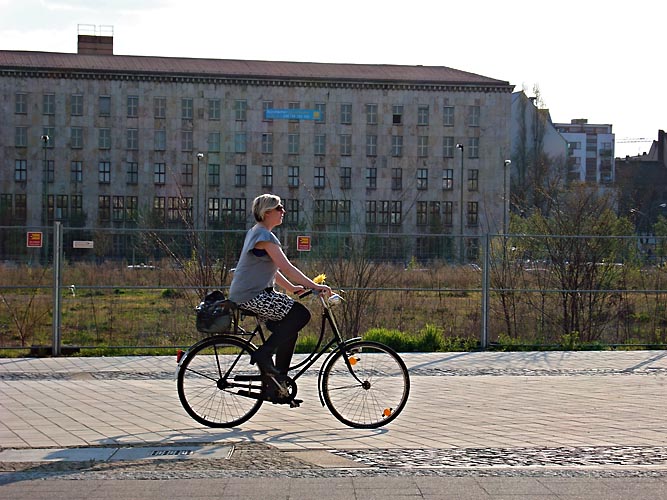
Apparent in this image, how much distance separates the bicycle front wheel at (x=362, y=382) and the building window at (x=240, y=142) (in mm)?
79291

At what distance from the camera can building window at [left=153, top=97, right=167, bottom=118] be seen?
86.1 meters

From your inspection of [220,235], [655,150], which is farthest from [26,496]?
[655,150]

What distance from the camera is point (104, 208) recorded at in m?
87.1

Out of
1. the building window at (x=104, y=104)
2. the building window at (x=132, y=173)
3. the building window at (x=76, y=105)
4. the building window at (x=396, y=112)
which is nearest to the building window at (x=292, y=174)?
the building window at (x=396, y=112)

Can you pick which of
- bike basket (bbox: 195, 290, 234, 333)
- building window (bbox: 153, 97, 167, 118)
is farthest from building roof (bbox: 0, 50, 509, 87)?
bike basket (bbox: 195, 290, 234, 333)

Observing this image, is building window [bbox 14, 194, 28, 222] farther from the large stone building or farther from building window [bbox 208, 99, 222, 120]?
building window [bbox 208, 99, 222, 120]

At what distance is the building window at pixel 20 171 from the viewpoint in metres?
85.5

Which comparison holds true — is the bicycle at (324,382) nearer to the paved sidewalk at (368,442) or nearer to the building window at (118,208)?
the paved sidewalk at (368,442)

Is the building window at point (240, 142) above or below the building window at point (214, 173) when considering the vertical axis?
above

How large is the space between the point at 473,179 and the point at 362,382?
83595mm

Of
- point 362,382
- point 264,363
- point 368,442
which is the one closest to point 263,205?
point 264,363

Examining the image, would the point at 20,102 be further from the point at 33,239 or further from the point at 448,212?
the point at 33,239

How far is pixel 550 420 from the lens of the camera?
30.2 ft

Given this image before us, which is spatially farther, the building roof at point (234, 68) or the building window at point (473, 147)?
the building window at point (473, 147)
